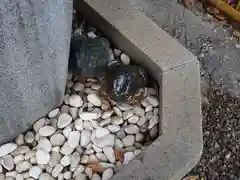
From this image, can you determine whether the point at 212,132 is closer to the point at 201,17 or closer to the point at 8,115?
the point at 201,17

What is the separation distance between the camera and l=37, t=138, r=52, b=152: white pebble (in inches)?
65.0

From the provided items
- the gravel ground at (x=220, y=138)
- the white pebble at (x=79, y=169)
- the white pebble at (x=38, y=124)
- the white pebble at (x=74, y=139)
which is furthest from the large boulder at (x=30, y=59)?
the gravel ground at (x=220, y=138)

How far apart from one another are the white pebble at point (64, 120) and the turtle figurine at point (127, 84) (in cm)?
16

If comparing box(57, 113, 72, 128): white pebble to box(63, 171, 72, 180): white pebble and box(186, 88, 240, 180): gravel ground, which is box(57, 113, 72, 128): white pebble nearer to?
box(63, 171, 72, 180): white pebble

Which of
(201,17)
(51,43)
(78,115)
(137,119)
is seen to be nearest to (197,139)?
(137,119)

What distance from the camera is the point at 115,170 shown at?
1.61m

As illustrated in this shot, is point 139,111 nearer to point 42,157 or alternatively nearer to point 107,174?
point 107,174

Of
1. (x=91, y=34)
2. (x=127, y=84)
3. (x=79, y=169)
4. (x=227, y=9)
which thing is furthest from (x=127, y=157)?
(x=227, y=9)

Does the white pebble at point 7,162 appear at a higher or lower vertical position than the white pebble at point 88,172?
lower

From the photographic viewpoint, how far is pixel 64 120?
1.70m

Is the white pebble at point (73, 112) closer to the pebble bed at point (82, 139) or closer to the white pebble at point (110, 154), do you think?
the pebble bed at point (82, 139)

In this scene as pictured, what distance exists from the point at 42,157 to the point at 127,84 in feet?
1.26

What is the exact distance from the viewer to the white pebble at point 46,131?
1.67m

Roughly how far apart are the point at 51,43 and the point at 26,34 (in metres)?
0.13
